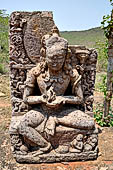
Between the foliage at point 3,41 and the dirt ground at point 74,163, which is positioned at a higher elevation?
the foliage at point 3,41

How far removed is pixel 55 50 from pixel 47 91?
0.66 metres

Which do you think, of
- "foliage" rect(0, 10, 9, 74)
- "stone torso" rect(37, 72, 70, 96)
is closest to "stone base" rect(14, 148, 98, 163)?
"stone torso" rect(37, 72, 70, 96)

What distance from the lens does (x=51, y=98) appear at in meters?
3.07

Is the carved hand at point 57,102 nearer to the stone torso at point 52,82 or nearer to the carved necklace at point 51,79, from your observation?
the stone torso at point 52,82

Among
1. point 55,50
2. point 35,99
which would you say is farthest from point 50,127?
point 55,50

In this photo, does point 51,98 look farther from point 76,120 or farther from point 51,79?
point 76,120


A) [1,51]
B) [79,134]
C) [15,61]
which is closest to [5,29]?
[1,51]

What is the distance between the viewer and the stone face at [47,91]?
302cm

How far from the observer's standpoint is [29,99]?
10.4ft

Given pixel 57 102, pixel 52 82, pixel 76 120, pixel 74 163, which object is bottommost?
pixel 74 163

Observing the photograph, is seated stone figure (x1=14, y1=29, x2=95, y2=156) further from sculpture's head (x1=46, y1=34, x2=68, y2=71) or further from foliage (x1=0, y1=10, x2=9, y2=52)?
foliage (x1=0, y1=10, x2=9, y2=52)

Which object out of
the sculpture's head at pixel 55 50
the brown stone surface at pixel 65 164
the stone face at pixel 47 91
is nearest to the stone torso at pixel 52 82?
the stone face at pixel 47 91

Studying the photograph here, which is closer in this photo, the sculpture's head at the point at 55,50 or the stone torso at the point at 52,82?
the sculpture's head at the point at 55,50

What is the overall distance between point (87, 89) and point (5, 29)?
1201 centimetres
